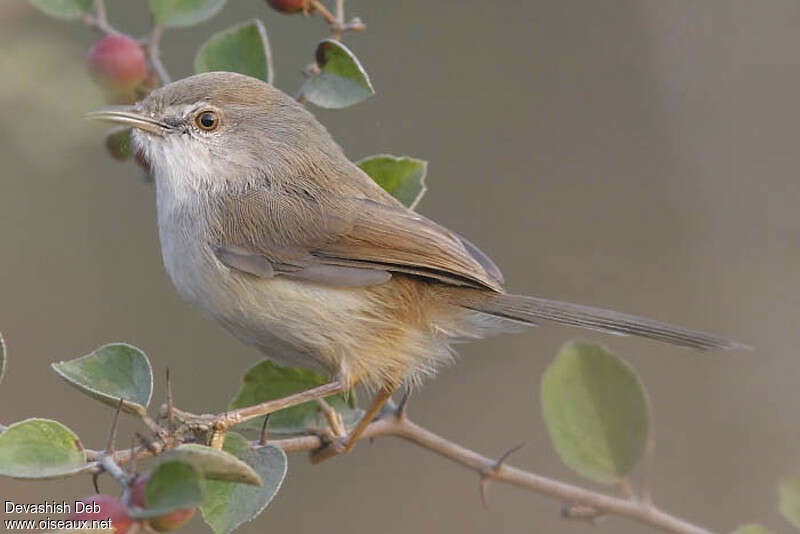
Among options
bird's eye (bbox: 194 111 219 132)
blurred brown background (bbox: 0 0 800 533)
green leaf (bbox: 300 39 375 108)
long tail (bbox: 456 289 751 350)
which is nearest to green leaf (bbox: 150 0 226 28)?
bird's eye (bbox: 194 111 219 132)

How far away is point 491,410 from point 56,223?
3.21 m

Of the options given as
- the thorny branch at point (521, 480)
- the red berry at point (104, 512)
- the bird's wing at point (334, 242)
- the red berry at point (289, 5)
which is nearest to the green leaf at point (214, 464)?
the red berry at point (104, 512)

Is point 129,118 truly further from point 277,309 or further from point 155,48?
point 277,309

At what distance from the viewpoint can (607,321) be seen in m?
3.28

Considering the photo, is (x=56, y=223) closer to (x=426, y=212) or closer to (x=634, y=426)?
(x=426, y=212)

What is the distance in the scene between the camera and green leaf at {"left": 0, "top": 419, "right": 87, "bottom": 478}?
2.23 m

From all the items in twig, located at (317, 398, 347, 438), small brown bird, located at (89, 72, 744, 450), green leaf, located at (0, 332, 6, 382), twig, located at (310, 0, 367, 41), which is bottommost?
twig, located at (317, 398, 347, 438)

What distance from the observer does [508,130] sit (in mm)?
7656

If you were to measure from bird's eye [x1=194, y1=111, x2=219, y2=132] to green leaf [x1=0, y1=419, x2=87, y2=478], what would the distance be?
145 centimetres

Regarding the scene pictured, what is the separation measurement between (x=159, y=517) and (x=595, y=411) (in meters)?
1.52

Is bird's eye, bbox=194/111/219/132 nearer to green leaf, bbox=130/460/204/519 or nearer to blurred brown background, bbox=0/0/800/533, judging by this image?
green leaf, bbox=130/460/204/519

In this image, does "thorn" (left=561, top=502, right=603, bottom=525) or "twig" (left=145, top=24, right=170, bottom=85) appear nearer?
"thorn" (left=561, top=502, right=603, bottom=525)

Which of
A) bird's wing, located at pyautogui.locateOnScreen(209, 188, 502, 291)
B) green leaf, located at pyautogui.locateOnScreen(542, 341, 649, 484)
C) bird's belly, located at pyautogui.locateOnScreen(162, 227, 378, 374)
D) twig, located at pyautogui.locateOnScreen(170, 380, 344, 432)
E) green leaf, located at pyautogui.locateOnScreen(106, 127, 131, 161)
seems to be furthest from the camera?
green leaf, located at pyautogui.locateOnScreen(106, 127, 131, 161)

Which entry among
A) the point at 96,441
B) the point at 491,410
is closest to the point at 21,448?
the point at 96,441
